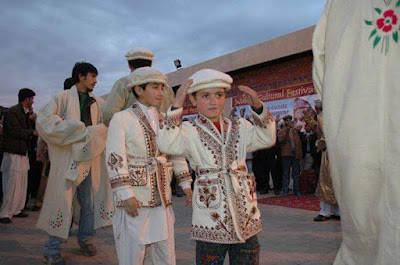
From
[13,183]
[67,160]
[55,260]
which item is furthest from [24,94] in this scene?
[55,260]

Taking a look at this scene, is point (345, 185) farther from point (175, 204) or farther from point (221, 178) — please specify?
point (175, 204)

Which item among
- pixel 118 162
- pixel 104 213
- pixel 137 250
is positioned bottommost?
pixel 137 250

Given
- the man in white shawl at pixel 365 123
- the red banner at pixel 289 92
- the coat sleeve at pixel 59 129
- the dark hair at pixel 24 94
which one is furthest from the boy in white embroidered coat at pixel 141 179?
the red banner at pixel 289 92

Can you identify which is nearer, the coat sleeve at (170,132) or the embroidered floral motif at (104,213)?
the coat sleeve at (170,132)

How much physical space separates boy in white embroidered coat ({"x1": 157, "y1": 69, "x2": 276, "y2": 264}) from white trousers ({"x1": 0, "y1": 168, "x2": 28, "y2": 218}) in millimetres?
5053

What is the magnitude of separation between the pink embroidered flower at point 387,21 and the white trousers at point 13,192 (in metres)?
6.34

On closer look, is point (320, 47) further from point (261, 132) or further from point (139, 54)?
point (139, 54)

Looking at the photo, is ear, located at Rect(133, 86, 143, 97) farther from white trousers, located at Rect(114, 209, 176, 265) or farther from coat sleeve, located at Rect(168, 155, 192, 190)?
white trousers, located at Rect(114, 209, 176, 265)

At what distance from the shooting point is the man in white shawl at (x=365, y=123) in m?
1.32

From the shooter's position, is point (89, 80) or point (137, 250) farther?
point (89, 80)

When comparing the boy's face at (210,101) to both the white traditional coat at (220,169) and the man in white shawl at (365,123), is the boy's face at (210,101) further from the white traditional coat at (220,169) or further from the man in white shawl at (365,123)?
the man in white shawl at (365,123)

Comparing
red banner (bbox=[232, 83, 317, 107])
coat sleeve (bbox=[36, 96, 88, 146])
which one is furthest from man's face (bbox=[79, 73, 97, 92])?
red banner (bbox=[232, 83, 317, 107])

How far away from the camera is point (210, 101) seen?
232 cm

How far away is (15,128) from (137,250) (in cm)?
473
